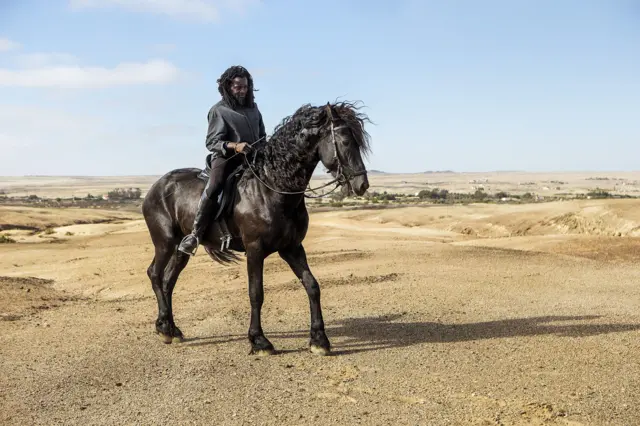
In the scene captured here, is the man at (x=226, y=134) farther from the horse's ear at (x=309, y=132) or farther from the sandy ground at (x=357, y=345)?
the sandy ground at (x=357, y=345)

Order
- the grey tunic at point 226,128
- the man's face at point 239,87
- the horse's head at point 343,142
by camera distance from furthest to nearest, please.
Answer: the man's face at point 239,87 → the grey tunic at point 226,128 → the horse's head at point 343,142

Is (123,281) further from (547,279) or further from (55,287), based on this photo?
(547,279)

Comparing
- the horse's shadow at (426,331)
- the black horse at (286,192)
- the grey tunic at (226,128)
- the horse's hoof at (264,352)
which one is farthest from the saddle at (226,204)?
the horse's shadow at (426,331)

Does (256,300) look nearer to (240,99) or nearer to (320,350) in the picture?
(320,350)

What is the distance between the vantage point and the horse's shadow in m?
9.24

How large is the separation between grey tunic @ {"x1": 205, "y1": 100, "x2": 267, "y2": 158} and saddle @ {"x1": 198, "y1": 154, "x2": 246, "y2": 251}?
11.7 inches

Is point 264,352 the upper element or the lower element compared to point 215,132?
lower

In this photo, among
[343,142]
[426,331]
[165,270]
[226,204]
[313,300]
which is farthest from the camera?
[165,270]

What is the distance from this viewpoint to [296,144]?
28.0 ft

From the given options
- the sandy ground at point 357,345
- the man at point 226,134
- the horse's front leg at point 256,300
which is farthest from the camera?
the man at point 226,134

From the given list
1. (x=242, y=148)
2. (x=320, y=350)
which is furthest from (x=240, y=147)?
(x=320, y=350)

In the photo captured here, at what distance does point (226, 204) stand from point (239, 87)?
1629mm

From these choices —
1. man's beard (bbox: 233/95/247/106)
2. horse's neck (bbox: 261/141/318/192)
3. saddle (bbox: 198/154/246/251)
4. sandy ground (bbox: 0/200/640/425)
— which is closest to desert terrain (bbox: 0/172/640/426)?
sandy ground (bbox: 0/200/640/425)

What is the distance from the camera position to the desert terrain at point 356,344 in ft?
21.5
